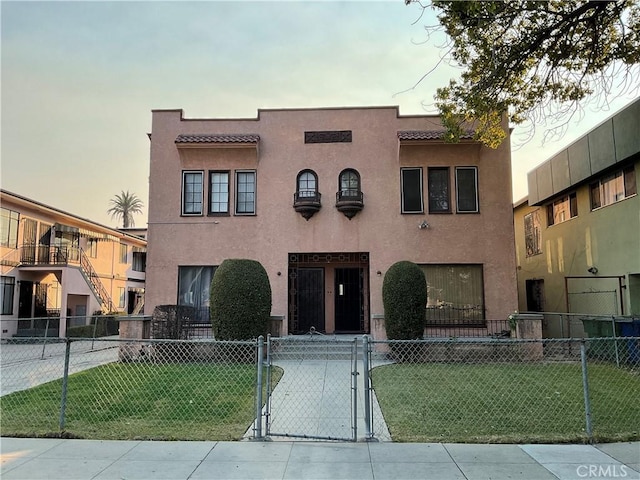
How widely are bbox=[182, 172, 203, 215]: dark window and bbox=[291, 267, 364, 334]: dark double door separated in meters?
4.16

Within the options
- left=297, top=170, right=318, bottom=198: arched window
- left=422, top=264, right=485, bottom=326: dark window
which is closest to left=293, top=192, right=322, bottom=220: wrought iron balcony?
left=297, top=170, right=318, bottom=198: arched window

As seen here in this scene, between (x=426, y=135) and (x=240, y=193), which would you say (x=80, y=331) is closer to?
(x=240, y=193)

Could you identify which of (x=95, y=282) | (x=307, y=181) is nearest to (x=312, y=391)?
(x=307, y=181)

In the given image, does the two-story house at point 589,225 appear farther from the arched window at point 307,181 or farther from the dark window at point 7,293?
the dark window at point 7,293

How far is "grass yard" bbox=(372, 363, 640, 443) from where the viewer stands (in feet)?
20.5

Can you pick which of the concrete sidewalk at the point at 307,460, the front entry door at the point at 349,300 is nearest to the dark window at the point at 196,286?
the front entry door at the point at 349,300

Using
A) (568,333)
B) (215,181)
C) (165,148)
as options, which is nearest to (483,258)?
(568,333)

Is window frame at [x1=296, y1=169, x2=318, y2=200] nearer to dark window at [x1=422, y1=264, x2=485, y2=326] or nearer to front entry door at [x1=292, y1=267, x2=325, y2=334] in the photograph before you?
front entry door at [x1=292, y1=267, x2=325, y2=334]

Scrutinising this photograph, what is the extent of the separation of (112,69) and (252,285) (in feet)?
20.8

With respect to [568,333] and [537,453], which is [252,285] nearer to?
[537,453]

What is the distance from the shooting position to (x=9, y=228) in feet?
73.0

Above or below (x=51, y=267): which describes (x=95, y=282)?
below

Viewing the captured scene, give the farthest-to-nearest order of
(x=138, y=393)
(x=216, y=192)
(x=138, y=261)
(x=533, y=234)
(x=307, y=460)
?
(x=138, y=261) → (x=533, y=234) → (x=216, y=192) → (x=138, y=393) → (x=307, y=460)

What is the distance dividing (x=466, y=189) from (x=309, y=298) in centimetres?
655
